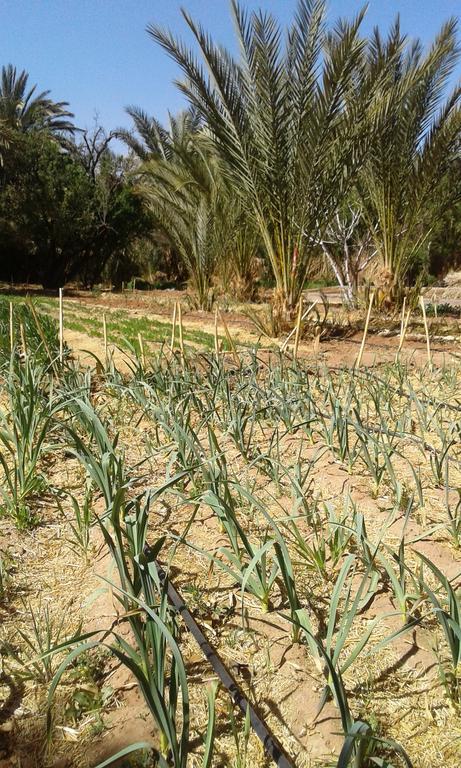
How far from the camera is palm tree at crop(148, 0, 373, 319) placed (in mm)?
4844

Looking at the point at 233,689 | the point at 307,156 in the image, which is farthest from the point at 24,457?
the point at 307,156

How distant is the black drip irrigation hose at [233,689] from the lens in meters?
1.03

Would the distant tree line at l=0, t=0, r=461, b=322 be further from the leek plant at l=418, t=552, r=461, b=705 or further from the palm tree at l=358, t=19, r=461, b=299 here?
the leek plant at l=418, t=552, r=461, b=705

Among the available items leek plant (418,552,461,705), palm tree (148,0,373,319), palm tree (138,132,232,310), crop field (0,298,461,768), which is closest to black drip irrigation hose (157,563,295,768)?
crop field (0,298,461,768)

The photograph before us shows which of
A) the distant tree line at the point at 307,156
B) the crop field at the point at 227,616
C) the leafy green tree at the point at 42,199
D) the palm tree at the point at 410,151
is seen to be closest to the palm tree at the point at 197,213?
the distant tree line at the point at 307,156

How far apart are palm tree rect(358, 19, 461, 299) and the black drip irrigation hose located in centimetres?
529

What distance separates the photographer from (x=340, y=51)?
4660 mm

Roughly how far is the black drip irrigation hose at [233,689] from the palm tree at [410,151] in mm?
5292

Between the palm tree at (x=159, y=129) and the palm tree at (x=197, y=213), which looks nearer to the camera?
the palm tree at (x=197, y=213)

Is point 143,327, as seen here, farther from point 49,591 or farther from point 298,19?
point 49,591

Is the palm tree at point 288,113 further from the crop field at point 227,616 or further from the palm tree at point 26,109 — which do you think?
the palm tree at point 26,109

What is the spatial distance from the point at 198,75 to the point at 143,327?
3.00 metres

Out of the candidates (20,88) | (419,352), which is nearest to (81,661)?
(419,352)

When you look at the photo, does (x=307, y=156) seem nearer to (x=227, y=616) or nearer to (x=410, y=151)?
(x=410, y=151)
